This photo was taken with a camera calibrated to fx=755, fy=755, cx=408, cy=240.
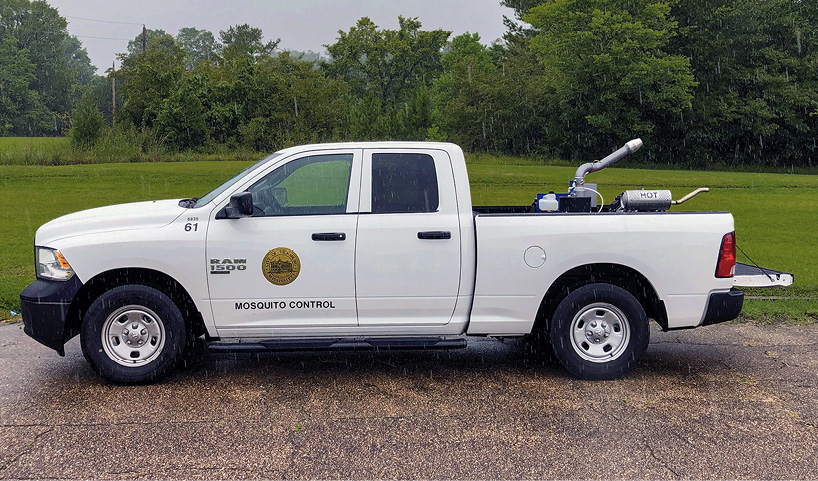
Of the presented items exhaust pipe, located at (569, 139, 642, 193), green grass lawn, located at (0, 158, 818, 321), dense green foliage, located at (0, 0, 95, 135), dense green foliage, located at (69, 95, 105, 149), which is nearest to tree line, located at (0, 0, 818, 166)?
dense green foliage, located at (69, 95, 105, 149)

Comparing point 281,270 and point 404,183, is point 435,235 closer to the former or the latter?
point 404,183

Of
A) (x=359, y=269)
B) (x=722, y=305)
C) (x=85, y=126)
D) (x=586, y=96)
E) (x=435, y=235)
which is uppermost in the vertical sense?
(x=586, y=96)

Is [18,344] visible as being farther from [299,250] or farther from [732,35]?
[732,35]

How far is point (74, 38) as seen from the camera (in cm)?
14538

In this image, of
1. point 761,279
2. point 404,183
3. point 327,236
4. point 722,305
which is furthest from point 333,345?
point 761,279

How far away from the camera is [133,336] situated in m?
5.82

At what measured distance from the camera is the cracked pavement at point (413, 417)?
4332mm

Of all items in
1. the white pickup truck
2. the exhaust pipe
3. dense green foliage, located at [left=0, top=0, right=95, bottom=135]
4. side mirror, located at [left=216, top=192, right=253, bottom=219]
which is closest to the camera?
side mirror, located at [left=216, top=192, right=253, bottom=219]

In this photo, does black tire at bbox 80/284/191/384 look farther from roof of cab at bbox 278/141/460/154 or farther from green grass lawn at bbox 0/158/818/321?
green grass lawn at bbox 0/158/818/321

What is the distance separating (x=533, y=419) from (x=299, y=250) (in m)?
2.14

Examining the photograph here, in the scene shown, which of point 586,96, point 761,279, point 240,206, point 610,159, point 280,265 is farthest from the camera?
point 586,96

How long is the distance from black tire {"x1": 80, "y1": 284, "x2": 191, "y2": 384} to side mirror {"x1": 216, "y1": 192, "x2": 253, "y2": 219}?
32.6 inches

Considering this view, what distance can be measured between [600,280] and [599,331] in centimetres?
44

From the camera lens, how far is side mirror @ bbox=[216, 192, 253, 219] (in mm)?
5637
